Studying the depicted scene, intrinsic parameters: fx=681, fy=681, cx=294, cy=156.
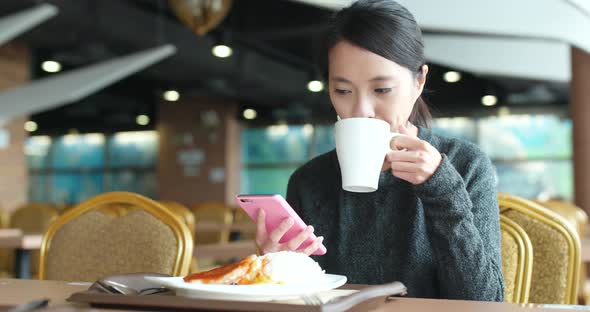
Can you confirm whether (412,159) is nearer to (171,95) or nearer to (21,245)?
(21,245)

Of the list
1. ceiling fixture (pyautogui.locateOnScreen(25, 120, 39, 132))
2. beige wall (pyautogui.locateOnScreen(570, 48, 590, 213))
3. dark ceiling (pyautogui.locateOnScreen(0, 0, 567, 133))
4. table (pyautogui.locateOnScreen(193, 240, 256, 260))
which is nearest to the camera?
table (pyautogui.locateOnScreen(193, 240, 256, 260))

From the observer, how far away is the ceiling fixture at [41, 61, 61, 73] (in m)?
9.99

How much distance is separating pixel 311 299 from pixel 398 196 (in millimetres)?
698

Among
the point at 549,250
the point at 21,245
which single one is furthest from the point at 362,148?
the point at 21,245

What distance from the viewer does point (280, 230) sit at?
1.14m

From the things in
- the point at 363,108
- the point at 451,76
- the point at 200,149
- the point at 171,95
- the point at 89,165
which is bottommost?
the point at 363,108

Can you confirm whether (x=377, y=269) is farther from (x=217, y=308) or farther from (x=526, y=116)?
(x=526, y=116)

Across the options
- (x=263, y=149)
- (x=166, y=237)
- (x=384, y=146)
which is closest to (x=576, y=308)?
(x=384, y=146)

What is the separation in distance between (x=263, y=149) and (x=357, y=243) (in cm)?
1265

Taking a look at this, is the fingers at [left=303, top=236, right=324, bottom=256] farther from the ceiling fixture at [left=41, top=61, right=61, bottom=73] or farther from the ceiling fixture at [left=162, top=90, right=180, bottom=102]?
the ceiling fixture at [left=162, top=90, right=180, bottom=102]

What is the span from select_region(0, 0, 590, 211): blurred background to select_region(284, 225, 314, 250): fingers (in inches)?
128

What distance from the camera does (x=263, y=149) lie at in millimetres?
14078

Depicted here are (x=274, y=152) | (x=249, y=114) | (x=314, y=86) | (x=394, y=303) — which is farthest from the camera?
(x=274, y=152)

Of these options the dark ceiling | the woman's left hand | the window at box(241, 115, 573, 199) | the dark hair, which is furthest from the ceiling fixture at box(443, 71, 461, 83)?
the woman's left hand
